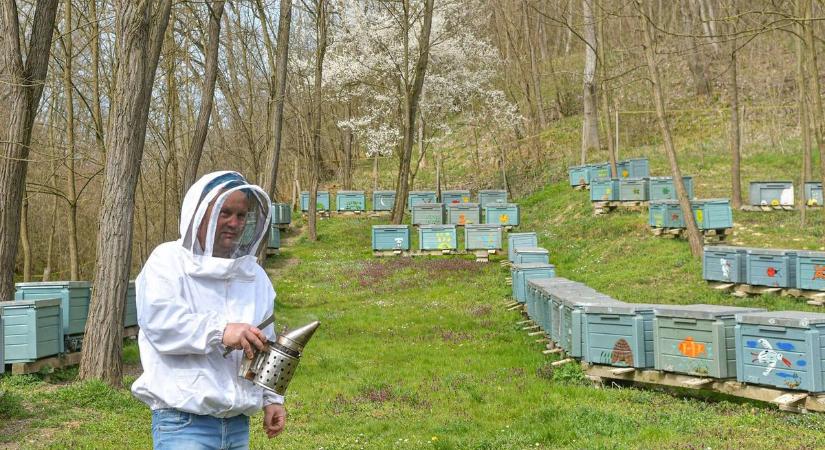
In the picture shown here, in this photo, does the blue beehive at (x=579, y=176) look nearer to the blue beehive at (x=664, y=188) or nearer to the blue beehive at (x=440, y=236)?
the blue beehive at (x=664, y=188)

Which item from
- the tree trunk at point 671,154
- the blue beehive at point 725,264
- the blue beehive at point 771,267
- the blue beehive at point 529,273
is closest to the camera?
the blue beehive at point 771,267

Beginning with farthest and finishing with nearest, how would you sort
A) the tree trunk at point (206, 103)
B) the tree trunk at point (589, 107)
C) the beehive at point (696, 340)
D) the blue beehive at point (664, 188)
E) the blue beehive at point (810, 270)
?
the tree trunk at point (589, 107) < the blue beehive at point (664, 188) < the tree trunk at point (206, 103) < the blue beehive at point (810, 270) < the beehive at point (696, 340)

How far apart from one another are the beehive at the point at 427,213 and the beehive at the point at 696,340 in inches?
773

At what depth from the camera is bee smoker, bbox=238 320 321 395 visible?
11.2 ft

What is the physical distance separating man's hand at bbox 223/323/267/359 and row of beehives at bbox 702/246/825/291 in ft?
42.7

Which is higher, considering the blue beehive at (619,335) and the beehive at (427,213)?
the beehive at (427,213)

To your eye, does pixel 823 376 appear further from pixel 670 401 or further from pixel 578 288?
pixel 578 288

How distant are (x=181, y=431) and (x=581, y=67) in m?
50.7

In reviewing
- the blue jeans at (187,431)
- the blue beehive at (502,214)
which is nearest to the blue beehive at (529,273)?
the blue beehive at (502,214)

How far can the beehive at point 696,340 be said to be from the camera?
9312mm

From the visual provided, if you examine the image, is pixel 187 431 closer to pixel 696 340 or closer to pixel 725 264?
pixel 696 340

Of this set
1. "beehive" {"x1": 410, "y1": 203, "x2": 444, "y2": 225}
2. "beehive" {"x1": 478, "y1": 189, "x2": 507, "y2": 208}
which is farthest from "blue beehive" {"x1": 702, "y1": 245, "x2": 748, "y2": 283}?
"beehive" {"x1": 478, "y1": 189, "x2": 507, "y2": 208}

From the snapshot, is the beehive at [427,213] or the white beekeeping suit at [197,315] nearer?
the white beekeeping suit at [197,315]

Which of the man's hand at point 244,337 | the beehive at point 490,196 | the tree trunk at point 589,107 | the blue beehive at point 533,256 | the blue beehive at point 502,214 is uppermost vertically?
the tree trunk at point 589,107
